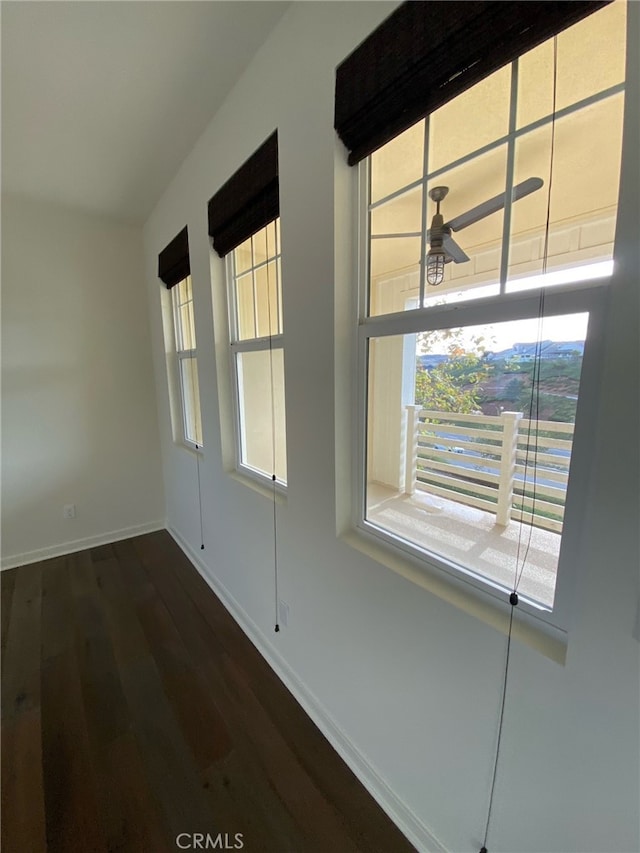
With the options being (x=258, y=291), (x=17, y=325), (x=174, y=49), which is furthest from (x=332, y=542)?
(x=17, y=325)

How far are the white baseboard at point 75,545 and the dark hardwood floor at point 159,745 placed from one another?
25.7 inches

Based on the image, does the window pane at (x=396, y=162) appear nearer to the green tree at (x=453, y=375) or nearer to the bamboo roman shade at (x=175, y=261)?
the green tree at (x=453, y=375)

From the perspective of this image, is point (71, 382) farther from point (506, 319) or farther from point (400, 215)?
point (506, 319)

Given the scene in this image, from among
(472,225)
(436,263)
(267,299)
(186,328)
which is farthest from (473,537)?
(186,328)

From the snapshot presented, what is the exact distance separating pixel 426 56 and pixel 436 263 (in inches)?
18.1

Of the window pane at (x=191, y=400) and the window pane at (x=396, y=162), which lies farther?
the window pane at (x=191, y=400)

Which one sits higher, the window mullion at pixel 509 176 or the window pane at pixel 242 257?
the window pane at pixel 242 257

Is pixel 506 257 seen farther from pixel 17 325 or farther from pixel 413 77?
pixel 17 325

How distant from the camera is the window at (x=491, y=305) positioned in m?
0.78

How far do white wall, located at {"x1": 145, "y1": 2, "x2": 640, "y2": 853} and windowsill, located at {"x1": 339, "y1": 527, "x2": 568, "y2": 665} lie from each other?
26 millimetres

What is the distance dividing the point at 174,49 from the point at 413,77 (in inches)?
44.7

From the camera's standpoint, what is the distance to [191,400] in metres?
2.87

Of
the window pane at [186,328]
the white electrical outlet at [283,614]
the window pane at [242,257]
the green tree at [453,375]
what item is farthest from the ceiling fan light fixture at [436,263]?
the window pane at [186,328]

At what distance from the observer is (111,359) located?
3000mm
